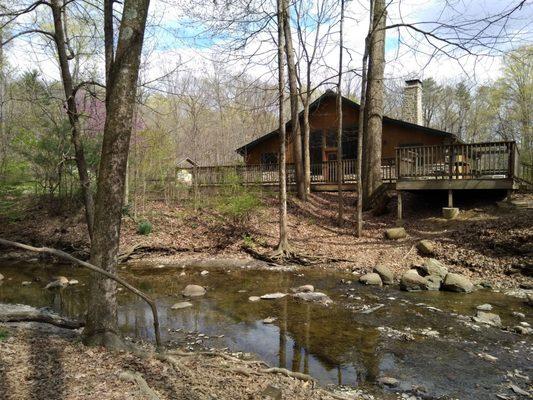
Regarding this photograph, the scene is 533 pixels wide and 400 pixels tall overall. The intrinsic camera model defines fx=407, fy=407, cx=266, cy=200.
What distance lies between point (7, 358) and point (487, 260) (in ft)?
35.8

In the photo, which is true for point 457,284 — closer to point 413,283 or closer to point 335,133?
point 413,283

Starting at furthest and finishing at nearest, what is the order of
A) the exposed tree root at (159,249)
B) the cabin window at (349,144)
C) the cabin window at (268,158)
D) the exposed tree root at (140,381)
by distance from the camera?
the cabin window at (268,158), the cabin window at (349,144), the exposed tree root at (159,249), the exposed tree root at (140,381)

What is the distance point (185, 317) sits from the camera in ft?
27.3

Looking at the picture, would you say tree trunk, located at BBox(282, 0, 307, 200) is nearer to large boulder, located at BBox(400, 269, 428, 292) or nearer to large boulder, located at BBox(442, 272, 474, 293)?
large boulder, located at BBox(400, 269, 428, 292)

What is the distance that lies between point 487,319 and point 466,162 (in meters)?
8.70

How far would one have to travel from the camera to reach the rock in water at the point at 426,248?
11766 mm

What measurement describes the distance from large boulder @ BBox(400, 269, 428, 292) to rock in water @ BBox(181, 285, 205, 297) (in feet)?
16.3

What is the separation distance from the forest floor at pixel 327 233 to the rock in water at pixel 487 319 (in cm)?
245

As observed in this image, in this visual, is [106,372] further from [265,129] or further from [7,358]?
[265,129]

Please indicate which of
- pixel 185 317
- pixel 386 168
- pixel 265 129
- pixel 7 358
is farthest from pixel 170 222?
pixel 265 129

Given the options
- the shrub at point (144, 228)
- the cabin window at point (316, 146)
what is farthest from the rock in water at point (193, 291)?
the cabin window at point (316, 146)

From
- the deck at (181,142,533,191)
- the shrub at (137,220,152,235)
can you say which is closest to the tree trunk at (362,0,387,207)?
the deck at (181,142,533,191)

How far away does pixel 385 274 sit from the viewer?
1074 centimetres

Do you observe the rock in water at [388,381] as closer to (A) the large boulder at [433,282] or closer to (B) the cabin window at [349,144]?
(A) the large boulder at [433,282]
